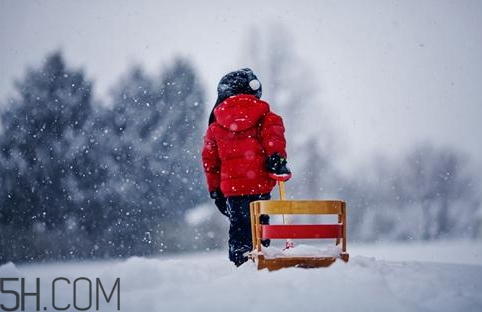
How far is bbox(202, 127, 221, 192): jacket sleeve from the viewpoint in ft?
17.7

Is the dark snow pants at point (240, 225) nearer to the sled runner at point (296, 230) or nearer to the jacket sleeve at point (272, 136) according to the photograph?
the jacket sleeve at point (272, 136)

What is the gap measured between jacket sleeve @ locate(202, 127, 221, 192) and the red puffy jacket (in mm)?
210

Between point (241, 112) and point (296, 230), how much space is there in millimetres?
1348

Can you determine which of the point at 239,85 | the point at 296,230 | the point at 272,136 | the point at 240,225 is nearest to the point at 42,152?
the point at 239,85

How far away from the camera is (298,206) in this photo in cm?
420

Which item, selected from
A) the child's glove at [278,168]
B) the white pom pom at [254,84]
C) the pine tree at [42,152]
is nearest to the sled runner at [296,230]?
the child's glove at [278,168]

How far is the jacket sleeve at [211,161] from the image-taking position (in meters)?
5.40

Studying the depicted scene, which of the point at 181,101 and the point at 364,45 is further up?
the point at 364,45

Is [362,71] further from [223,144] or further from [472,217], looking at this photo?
[223,144]

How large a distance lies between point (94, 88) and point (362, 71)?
1999cm

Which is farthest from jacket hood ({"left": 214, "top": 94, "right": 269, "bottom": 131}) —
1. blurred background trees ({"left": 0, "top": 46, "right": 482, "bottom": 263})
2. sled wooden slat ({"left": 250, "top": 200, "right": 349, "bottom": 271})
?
blurred background trees ({"left": 0, "top": 46, "right": 482, "bottom": 263})

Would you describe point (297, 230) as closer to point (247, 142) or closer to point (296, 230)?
point (296, 230)

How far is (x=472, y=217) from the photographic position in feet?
65.2

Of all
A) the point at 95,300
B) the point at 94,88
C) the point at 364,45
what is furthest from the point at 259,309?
the point at 364,45
